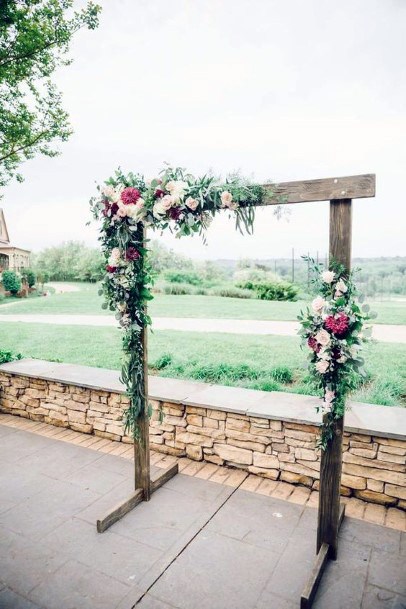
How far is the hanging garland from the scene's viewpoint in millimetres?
2432

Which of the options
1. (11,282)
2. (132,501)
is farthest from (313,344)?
(11,282)

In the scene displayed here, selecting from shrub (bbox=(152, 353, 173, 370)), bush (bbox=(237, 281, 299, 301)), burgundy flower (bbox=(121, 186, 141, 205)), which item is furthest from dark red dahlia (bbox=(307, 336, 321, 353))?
bush (bbox=(237, 281, 299, 301))

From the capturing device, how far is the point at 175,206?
2.51 metres

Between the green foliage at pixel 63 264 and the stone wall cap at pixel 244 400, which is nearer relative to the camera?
the stone wall cap at pixel 244 400

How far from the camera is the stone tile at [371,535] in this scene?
2322 millimetres

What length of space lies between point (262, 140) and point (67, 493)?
17.4 feet

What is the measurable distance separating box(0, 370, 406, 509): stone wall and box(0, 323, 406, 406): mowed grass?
1.63 ft

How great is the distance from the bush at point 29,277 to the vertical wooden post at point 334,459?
30.5 feet

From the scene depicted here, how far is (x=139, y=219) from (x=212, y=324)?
5757 mm

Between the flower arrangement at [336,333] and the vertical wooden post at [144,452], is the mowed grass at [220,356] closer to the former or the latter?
the flower arrangement at [336,333]

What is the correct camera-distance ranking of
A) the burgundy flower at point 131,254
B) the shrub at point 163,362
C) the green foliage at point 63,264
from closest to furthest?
the burgundy flower at point 131,254, the shrub at point 163,362, the green foliage at point 63,264

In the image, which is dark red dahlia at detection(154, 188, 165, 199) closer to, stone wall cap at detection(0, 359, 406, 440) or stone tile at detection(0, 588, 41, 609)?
stone wall cap at detection(0, 359, 406, 440)

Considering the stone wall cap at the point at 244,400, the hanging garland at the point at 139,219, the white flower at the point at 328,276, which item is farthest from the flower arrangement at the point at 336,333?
the hanging garland at the point at 139,219

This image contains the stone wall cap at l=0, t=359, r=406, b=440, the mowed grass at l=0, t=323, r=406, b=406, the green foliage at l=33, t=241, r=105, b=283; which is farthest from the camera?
the green foliage at l=33, t=241, r=105, b=283
